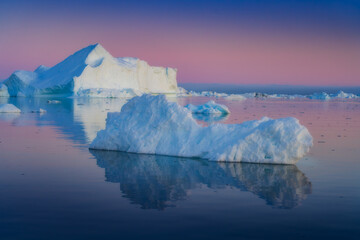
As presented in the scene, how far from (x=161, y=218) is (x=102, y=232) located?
96 cm

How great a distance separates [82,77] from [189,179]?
5087 cm

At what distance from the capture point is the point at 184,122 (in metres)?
11.4

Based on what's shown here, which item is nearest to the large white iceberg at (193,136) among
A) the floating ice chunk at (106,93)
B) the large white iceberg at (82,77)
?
the large white iceberg at (82,77)

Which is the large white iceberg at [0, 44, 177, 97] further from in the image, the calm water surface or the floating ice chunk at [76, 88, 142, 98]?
the calm water surface

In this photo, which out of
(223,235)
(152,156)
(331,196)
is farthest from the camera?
(152,156)

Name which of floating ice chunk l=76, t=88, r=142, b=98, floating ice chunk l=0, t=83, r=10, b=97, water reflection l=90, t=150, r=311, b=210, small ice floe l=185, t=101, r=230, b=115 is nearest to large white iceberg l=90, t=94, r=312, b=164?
water reflection l=90, t=150, r=311, b=210

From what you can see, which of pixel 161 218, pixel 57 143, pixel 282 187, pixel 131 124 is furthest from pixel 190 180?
pixel 57 143

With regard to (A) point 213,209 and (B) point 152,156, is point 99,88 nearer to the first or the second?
(B) point 152,156

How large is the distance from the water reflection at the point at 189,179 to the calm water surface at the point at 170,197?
0.07ft

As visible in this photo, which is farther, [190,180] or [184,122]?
[184,122]

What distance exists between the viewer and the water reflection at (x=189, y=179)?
7.07 meters

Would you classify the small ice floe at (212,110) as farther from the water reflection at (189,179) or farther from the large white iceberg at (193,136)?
the water reflection at (189,179)

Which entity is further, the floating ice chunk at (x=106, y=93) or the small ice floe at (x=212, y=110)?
the floating ice chunk at (x=106, y=93)

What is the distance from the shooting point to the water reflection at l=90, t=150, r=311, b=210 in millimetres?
7066
